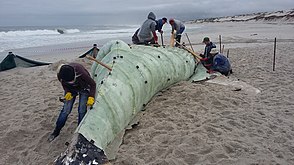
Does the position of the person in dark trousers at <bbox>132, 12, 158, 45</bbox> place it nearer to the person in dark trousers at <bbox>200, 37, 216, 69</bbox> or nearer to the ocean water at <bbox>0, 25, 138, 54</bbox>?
the person in dark trousers at <bbox>200, 37, 216, 69</bbox>

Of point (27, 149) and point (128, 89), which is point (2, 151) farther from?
point (128, 89)

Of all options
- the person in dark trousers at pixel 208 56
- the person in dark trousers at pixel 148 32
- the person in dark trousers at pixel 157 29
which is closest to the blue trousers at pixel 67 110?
the person in dark trousers at pixel 148 32

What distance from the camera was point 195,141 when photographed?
4426 mm

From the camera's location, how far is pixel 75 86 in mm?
4699

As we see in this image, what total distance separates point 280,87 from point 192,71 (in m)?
2.30

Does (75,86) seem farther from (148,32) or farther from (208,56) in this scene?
(208,56)

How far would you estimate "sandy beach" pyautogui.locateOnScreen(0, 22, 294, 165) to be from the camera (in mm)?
4105

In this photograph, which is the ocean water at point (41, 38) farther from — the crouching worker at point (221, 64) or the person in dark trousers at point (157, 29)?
the crouching worker at point (221, 64)

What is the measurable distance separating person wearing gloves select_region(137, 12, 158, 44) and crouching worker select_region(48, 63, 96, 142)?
4.51m

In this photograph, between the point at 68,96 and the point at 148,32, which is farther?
the point at 148,32

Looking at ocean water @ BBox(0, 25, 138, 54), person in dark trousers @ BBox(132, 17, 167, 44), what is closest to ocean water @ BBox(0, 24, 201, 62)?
ocean water @ BBox(0, 25, 138, 54)

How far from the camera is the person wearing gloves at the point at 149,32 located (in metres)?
8.86

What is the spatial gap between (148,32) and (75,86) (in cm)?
465

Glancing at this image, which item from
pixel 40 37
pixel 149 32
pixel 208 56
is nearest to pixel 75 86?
pixel 149 32
